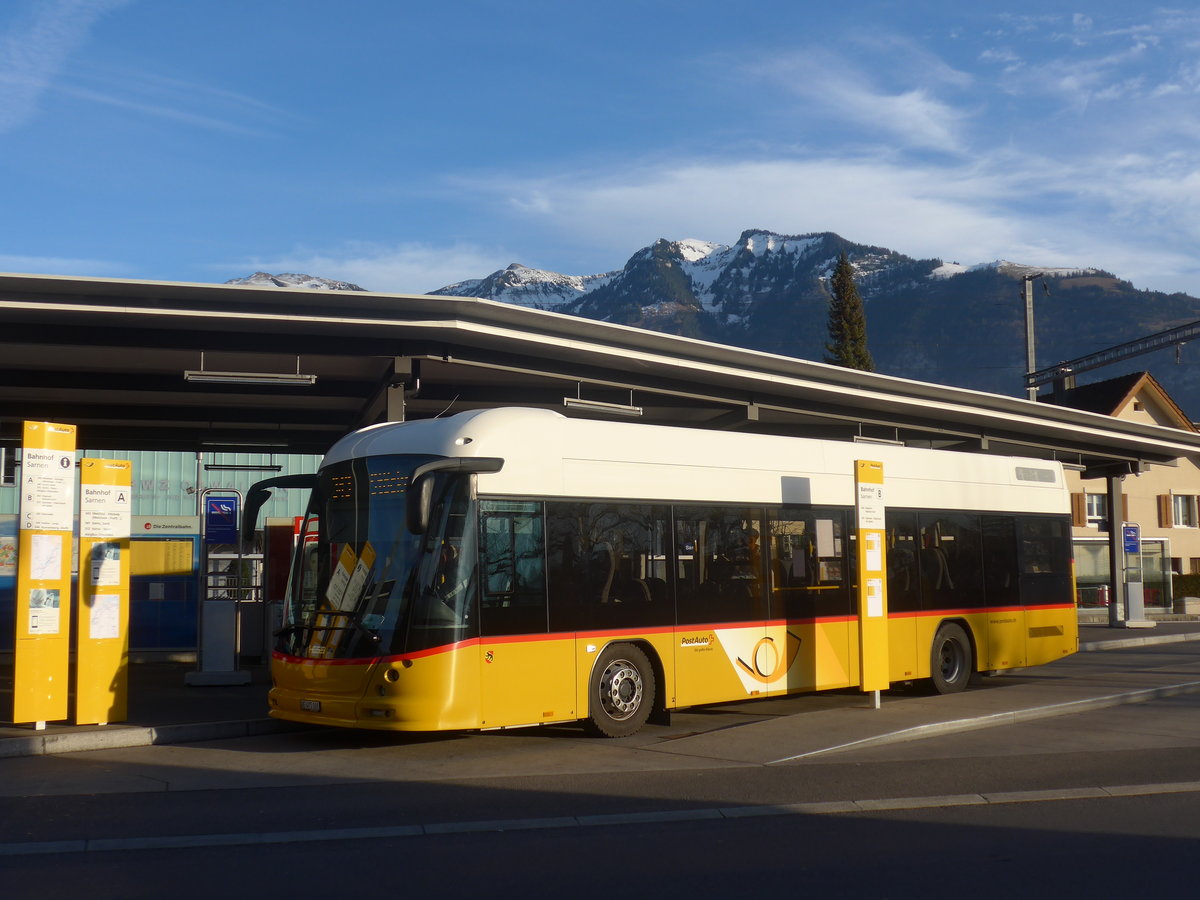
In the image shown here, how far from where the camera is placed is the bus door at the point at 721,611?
1298 centimetres

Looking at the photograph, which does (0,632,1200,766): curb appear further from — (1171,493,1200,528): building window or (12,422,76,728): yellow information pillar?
(1171,493,1200,528): building window

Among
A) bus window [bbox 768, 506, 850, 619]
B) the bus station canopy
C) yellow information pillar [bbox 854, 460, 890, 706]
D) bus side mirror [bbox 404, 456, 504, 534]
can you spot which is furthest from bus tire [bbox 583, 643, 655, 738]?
the bus station canopy

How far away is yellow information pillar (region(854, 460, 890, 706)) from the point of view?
1402 centimetres

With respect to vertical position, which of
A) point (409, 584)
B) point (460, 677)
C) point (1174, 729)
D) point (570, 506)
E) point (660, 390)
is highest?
point (660, 390)

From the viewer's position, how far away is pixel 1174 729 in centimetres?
1327

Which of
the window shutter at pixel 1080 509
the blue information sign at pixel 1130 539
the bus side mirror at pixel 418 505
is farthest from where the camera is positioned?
the window shutter at pixel 1080 509

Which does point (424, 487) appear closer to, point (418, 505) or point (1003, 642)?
point (418, 505)

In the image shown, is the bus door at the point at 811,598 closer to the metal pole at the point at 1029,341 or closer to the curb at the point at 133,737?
the curb at the point at 133,737

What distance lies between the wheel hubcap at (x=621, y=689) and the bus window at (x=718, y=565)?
85 cm

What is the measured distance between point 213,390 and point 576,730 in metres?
8.59

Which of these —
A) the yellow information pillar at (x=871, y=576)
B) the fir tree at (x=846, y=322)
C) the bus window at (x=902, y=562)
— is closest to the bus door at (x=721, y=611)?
the yellow information pillar at (x=871, y=576)

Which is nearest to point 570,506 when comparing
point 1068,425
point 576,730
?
point 576,730

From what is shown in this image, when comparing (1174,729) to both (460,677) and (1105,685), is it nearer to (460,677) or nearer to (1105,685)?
(1105,685)

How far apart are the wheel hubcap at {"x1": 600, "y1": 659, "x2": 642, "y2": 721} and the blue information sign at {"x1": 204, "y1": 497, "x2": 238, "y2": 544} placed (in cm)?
839
